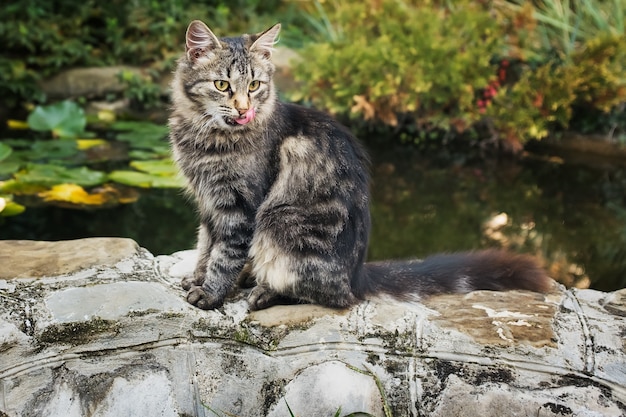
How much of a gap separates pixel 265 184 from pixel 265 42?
60 centimetres

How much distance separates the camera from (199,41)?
279cm

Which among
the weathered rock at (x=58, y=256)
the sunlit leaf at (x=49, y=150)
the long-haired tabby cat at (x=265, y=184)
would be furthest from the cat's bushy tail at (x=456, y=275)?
the sunlit leaf at (x=49, y=150)

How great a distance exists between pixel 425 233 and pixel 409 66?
7.30ft

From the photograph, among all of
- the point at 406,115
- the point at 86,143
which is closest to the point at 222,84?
the point at 86,143

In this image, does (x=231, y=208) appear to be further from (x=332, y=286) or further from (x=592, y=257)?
(x=592, y=257)

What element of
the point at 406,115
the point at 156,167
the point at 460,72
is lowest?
the point at 156,167

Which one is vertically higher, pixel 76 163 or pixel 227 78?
pixel 227 78

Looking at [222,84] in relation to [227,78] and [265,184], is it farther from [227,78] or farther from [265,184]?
[265,184]

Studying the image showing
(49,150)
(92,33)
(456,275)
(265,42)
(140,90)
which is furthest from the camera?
(92,33)

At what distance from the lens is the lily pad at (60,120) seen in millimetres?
5926

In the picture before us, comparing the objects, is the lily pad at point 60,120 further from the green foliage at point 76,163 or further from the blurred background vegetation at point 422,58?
the blurred background vegetation at point 422,58

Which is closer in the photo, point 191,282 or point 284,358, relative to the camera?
point 284,358

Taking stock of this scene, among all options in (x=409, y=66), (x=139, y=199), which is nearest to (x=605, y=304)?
(x=139, y=199)

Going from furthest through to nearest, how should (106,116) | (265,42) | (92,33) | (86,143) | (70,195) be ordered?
1. (92,33)
2. (106,116)
3. (86,143)
4. (70,195)
5. (265,42)
